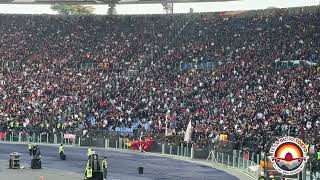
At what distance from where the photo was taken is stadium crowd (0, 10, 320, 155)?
42.3 meters

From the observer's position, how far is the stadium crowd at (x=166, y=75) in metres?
42.3

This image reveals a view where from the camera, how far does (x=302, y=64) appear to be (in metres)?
48.8

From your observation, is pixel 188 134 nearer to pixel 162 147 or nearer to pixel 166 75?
pixel 162 147

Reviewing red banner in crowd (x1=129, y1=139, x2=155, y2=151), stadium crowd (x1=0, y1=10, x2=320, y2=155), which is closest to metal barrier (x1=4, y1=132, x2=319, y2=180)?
red banner in crowd (x1=129, y1=139, x2=155, y2=151)

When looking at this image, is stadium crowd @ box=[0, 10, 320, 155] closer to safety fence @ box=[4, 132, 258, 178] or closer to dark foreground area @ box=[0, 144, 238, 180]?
safety fence @ box=[4, 132, 258, 178]

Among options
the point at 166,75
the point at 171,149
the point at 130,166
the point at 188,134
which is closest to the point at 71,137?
the point at 171,149

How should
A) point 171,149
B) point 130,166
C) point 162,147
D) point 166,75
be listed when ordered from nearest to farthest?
1. point 130,166
2. point 171,149
3. point 162,147
4. point 166,75

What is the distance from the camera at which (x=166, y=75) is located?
55344 mm

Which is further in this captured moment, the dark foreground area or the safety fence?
the safety fence

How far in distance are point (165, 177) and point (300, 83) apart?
16844mm

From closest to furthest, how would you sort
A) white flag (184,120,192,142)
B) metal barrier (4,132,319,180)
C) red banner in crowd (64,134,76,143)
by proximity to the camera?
1. metal barrier (4,132,319,180)
2. white flag (184,120,192,142)
3. red banner in crowd (64,134,76,143)

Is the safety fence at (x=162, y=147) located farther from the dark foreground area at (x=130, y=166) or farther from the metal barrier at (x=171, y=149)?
the dark foreground area at (x=130, y=166)

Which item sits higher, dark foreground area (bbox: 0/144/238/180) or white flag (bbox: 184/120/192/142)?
white flag (bbox: 184/120/192/142)

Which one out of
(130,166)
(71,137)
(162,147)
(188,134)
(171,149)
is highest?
(188,134)
